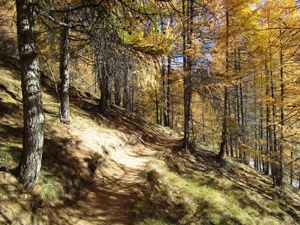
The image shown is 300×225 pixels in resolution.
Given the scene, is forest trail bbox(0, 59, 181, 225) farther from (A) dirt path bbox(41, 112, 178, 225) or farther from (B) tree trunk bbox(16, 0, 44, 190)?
(B) tree trunk bbox(16, 0, 44, 190)

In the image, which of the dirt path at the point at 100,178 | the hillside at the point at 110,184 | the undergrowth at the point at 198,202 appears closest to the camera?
the hillside at the point at 110,184

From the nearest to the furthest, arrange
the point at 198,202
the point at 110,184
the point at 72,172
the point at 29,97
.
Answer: the point at 29,97, the point at 72,172, the point at 110,184, the point at 198,202

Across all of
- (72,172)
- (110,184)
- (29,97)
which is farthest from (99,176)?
(29,97)

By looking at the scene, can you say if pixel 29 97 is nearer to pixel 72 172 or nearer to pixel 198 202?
pixel 72 172

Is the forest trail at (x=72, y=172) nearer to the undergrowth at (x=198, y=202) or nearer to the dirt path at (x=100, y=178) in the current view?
the dirt path at (x=100, y=178)

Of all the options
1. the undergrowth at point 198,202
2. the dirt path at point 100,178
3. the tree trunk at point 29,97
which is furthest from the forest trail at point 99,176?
the tree trunk at point 29,97

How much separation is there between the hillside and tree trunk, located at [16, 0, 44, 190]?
308 mm

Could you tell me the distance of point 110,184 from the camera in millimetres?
5508

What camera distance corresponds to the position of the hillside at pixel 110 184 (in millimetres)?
3629

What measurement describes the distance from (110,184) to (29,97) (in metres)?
3.61

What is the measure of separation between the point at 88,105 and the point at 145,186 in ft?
23.5

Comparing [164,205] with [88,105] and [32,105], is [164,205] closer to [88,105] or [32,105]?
[32,105]

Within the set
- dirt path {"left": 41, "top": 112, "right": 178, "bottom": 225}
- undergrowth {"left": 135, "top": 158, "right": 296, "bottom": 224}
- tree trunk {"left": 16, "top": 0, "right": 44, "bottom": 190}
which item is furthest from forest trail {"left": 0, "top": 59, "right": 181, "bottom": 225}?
undergrowth {"left": 135, "top": 158, "right": 296, "bottom": 224}

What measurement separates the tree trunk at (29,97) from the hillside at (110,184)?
31 cm
